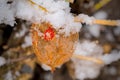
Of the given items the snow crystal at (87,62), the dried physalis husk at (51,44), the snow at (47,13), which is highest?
the snow at (47,13)

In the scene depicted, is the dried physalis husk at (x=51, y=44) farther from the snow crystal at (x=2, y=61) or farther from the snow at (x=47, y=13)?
the snow crystal at (x=2, y=61)

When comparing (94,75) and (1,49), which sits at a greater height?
(1,49)

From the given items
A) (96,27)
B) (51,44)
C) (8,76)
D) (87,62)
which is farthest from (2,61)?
(96,27)

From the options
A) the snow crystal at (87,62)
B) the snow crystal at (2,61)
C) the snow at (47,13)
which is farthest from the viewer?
the snow crystal at (87,62)

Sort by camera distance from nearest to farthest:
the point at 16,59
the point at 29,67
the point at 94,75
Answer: the point at 16,59 → the point at 29,67 → the point at 94,75

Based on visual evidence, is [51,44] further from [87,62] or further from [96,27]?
[96,27]

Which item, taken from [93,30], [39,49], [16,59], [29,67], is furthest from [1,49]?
[93,30]

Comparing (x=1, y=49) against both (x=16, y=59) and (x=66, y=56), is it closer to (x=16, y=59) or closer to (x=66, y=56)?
(x=16, y=59)

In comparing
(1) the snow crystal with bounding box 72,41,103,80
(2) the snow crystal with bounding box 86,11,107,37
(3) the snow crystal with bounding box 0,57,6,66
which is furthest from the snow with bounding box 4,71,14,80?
(2) the snow crystal with bounding box 86,11,107,37

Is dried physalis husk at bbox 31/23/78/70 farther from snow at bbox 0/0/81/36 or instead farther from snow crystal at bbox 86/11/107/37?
snow crystal at bbox 86/11/107/37

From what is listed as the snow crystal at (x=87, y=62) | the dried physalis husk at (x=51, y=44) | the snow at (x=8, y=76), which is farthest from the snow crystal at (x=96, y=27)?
the dried physalis husk at (x=51, y=44)
